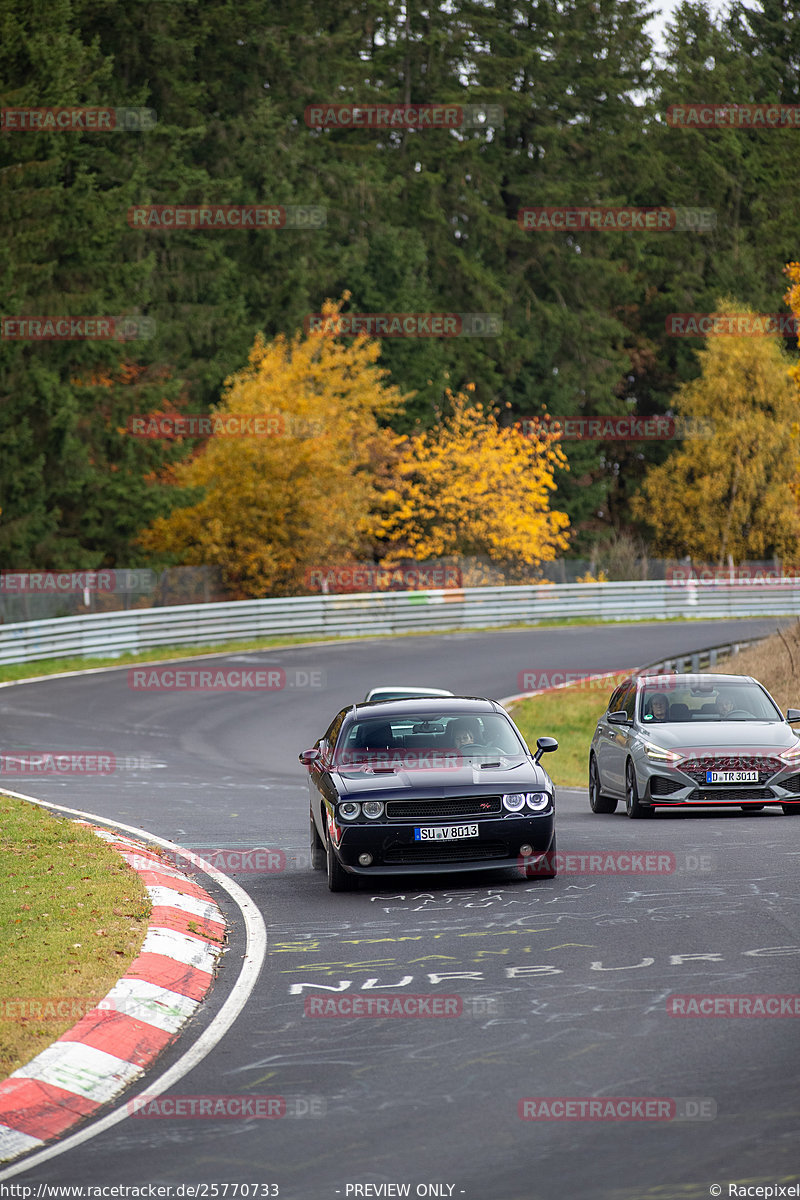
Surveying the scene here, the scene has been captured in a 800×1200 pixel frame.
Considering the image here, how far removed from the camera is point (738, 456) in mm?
67812

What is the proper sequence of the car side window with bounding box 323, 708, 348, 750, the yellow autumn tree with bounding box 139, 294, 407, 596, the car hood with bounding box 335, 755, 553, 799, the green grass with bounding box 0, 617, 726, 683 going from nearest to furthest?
the car hood with bounding box 335, 755, 553, 799
the car side window with bounding box 323, 708, 348, 750
the green grass with bounding box 0, 617, 726, 683
the yellow autumn tree with bounding box 139, 294, 407, 596

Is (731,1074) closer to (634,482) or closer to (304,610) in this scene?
(304,610)

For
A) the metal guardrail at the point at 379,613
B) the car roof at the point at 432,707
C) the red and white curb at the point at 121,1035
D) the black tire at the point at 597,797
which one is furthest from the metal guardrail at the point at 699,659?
the red and white curb at the point at 121,1035

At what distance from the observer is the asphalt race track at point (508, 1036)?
6.07 m

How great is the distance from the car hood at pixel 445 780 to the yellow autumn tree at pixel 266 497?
3408 centimetres
